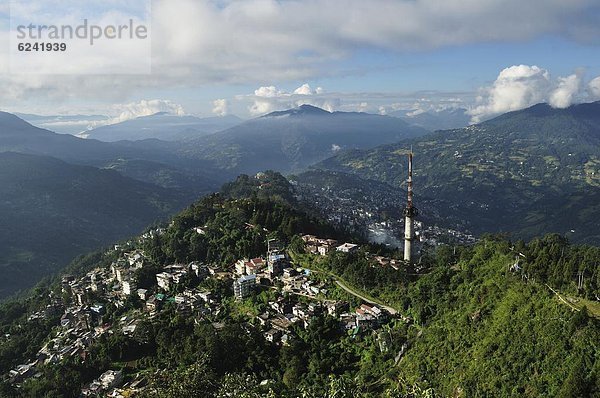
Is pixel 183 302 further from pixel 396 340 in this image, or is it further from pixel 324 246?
pixel 396 340

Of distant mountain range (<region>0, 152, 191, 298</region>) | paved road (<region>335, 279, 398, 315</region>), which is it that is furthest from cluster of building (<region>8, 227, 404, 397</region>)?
distant mountain range (<region>0, 152, 191, 298</region>)

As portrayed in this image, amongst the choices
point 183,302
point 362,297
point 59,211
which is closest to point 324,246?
point 362,297

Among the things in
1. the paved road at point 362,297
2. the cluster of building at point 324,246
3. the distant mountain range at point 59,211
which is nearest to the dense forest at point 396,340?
the paved road at point 362,297

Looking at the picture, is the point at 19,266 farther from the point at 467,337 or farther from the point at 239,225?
the point at 467,337

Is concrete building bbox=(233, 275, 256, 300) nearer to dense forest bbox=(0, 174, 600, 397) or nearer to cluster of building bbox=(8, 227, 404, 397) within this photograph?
cluster of building bbox=(8, 227, 404, 397)

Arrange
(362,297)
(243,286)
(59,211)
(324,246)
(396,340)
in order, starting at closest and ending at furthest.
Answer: (396,340) → (362,297) → (243,286) → (324,246) → (59,211)

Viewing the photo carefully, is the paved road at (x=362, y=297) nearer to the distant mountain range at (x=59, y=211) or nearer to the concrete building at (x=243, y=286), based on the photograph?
the concrete building at (x=243, y=286)
